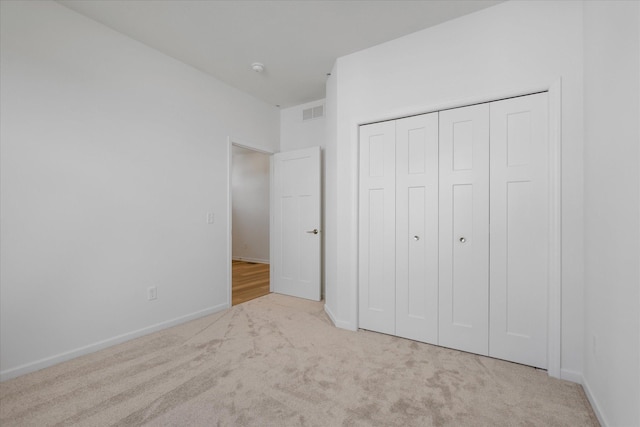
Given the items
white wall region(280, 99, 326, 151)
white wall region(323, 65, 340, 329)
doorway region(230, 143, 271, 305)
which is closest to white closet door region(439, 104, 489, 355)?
white wall region(323, 65, 340, 329)

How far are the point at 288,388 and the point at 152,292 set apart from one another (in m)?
1.75

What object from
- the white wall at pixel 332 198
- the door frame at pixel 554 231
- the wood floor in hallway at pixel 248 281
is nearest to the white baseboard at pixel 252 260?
the wood floor in hallway at pixel 248 281

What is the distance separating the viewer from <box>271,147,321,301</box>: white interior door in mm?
3859

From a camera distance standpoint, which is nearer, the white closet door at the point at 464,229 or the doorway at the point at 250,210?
the white closet door at the point at 464,229

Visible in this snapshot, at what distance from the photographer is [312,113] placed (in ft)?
13.3

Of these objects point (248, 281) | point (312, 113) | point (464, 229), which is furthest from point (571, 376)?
point (248, 281)

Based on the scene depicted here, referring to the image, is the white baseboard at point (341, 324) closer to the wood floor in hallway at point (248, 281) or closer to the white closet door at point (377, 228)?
the white closet door at point (377, 228)

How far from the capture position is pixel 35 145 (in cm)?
208

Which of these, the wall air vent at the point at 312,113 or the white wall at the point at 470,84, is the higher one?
the wall air vent at the point at 312,113

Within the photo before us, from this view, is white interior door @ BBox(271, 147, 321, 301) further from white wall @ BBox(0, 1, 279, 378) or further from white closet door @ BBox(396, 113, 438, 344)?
white closet door @ BBox(396, 113, 438, 344)

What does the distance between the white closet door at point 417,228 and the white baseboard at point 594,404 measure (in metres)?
0.94

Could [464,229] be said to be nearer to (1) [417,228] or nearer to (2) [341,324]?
(1) [417,228]

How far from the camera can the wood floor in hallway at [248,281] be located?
402cm

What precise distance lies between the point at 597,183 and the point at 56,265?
12.1 ft
